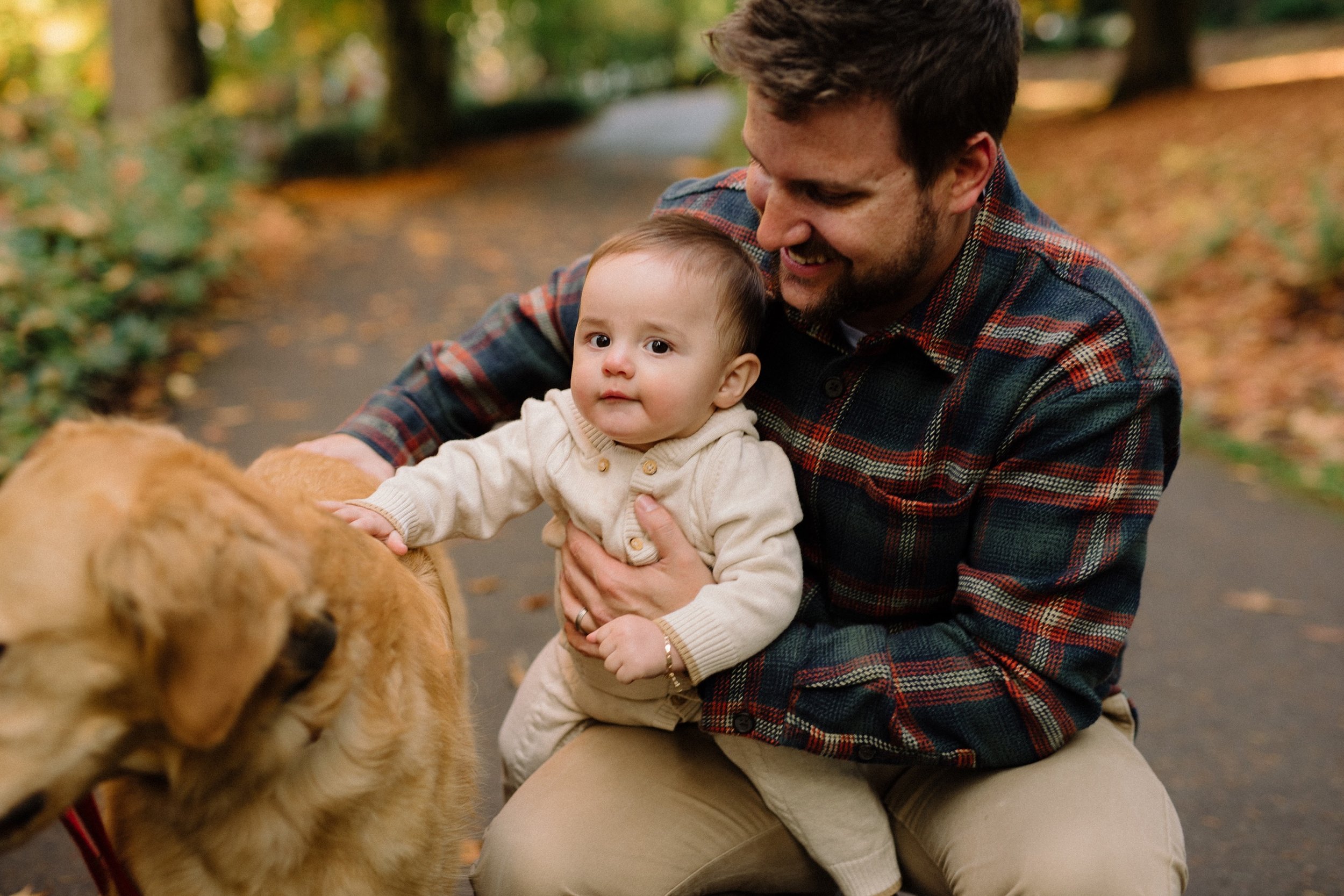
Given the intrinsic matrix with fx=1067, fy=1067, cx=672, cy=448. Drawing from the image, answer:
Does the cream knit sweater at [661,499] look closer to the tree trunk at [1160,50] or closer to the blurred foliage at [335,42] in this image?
the blurred foliage at [335,42]

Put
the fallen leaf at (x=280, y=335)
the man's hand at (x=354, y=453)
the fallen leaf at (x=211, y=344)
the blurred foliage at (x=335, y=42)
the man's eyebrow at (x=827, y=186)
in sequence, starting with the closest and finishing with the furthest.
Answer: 1. the man's eyebrow at (x=827, y=186)
2. the man's hand at (x=354, y=453)
3. the fallen leaf at (x=211, y=344)
4. the fallen leaf at (x=280, y=335)
5. the blurred foliage at (x=335, y=42)

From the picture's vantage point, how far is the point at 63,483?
1.47m

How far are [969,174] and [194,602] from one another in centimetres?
160

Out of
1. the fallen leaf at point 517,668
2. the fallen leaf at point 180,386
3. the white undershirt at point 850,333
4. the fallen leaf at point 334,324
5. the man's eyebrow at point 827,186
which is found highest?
the man's eyebrow at point 827,186

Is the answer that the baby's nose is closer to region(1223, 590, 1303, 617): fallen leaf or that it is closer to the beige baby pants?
the beige baby pants

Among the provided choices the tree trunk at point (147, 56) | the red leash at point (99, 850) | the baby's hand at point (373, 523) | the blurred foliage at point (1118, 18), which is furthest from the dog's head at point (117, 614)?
the blurred foliage at point (1118, 18)

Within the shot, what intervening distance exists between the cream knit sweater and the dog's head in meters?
0.66

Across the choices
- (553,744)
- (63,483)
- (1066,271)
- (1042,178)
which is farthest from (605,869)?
(1042,178)

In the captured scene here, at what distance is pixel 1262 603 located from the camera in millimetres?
4402

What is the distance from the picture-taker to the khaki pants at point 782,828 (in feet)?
6.39

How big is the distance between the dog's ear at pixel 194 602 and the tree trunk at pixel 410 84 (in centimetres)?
1664

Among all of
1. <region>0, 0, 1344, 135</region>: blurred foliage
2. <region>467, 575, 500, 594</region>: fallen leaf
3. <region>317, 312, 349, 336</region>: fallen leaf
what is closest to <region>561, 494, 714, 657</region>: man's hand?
<region>467, 575, 500, 594</region>: fallen leaf

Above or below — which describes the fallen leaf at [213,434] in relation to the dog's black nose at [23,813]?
below

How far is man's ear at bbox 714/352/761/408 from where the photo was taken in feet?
7.13
